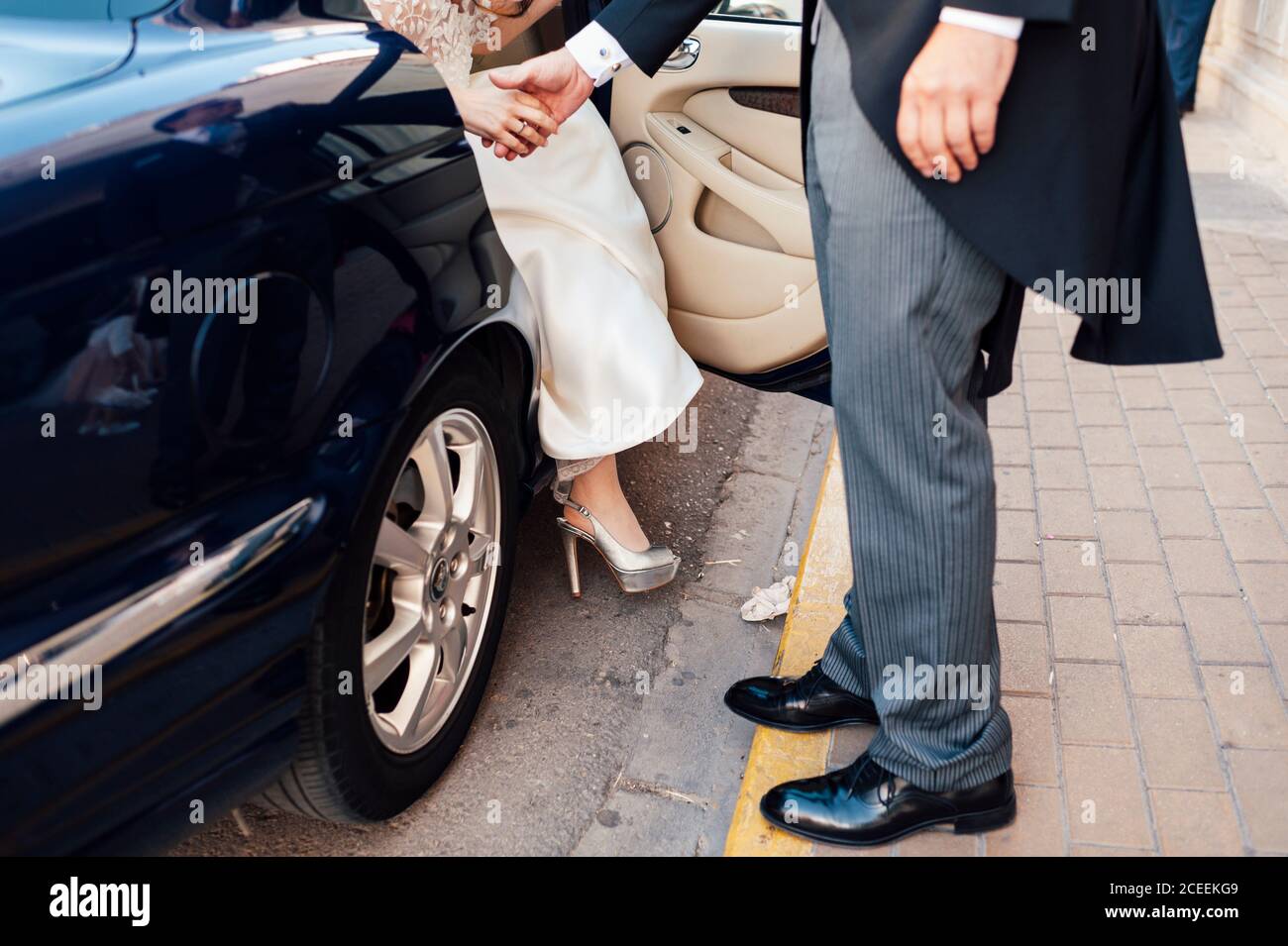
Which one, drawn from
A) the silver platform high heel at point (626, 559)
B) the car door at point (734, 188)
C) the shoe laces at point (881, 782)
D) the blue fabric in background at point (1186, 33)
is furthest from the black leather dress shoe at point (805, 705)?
the blue fabric in background at point (1186, 33)

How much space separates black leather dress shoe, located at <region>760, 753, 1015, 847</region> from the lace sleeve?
1.56m

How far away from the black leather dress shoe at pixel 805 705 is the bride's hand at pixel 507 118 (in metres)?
1.19

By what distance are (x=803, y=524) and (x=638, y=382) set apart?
2.75 ft

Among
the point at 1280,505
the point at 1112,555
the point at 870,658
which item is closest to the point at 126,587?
the point at 870,658

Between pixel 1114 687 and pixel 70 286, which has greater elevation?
pixel 70 286

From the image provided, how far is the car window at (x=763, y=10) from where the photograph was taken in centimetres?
279

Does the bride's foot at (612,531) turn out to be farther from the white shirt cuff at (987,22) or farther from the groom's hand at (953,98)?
the white shirt cuff at (987,22)

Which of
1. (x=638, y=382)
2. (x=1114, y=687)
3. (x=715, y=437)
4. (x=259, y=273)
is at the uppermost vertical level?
(x=259, y=273)

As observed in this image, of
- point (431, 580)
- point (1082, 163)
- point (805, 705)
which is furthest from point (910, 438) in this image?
point (431, 580)

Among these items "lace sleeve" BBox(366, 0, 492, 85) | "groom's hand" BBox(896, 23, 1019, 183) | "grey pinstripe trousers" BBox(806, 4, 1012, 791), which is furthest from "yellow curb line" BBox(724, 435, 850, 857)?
"lace sleeve" BBox(366, 0, 492, 85)

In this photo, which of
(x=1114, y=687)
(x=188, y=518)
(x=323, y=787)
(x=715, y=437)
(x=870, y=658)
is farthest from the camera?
(x=715, y=437)

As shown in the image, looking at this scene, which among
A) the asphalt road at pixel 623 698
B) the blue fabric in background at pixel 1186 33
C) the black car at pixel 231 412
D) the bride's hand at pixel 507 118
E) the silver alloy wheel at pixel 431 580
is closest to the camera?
the black car at pixel 231 412

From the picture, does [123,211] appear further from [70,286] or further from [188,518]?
[188,518]

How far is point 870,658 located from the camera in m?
1.97
